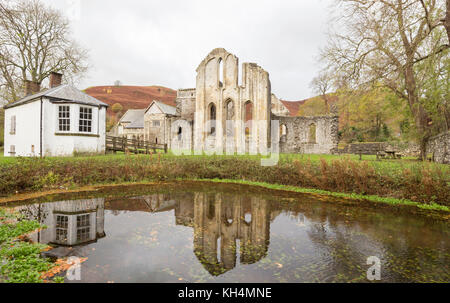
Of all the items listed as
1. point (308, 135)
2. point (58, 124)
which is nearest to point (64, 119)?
point (58, 124)

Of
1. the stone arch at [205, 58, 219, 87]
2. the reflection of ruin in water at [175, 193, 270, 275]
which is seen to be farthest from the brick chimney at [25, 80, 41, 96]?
the reflection of ruin in water at [175, 193, 270, 275]

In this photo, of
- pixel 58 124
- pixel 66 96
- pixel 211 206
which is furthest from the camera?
pixel 66 96

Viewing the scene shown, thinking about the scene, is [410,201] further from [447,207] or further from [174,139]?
[174,139]

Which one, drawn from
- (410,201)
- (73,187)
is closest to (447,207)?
(410,201)

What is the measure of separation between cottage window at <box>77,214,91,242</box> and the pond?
2cm

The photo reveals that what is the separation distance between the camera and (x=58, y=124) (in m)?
15.7

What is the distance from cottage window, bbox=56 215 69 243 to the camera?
15.5ft

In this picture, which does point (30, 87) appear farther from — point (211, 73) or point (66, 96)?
point (211, 73)

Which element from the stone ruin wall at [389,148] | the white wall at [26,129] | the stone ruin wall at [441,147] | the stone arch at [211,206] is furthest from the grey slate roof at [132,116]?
the stone ruin wall at [441,147]

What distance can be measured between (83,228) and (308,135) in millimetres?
28508

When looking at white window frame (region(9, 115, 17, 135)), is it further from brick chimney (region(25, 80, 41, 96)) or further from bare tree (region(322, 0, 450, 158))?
bare tree (region(322, 0, 450, 158))

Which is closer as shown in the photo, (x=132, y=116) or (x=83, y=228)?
(x=83, y=228)

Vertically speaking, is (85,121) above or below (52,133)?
above

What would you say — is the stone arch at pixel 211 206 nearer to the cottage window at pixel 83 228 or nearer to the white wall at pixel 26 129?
the cottage window at pixel 83 228
